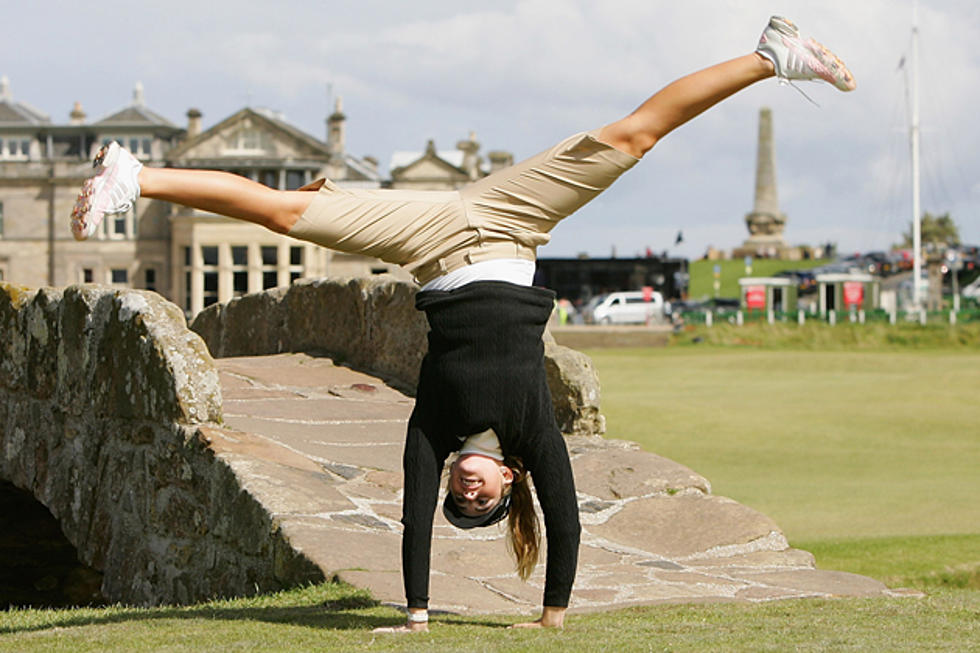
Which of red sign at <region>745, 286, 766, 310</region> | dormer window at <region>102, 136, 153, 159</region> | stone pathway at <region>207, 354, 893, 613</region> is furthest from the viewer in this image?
dormer window at <region>102, 136, 153, 159</region>

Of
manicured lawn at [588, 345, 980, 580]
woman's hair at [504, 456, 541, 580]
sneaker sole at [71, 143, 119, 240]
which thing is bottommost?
manicured lawn at [588, 345, 980, 580]

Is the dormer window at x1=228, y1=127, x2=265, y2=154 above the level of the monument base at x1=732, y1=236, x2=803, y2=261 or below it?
above

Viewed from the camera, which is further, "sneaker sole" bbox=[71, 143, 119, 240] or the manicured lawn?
the manicured lawn

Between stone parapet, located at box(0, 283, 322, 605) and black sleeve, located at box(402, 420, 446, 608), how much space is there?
1129 millimetres

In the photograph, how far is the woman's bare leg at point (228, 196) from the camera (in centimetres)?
515

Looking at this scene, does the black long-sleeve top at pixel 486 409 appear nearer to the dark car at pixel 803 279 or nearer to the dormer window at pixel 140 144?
the dark car at pixel 803 279

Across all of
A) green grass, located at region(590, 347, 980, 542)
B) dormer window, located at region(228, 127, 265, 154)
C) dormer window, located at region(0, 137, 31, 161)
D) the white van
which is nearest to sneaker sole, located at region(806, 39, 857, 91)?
green grass, located at region(590, 347, 980, 542)

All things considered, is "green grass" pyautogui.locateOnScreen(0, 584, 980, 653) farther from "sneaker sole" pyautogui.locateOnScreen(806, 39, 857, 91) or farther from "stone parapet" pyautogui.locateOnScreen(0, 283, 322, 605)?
"sneaker sole" pyautogui.locateOnScreen(806, 39, 857, 91)

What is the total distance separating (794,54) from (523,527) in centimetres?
214

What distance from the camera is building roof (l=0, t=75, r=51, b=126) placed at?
72.6 m

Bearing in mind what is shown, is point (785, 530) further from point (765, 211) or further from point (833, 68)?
point (765, 211)

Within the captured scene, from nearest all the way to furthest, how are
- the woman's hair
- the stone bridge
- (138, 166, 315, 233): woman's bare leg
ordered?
(138, 166, 315, 233): woman's bare leg → the woman's hair → the stone bridge

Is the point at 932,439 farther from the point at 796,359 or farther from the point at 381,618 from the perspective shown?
the point at 796,359

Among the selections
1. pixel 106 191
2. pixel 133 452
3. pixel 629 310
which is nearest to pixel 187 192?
pixel 106 191
